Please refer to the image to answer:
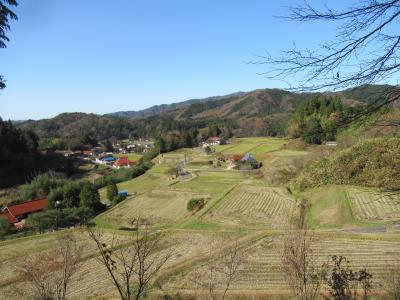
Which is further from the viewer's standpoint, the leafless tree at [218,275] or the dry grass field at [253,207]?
the dry grass field at [253,207]

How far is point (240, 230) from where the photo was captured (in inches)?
850

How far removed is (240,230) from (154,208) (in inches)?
475

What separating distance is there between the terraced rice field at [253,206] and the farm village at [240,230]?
77 mm

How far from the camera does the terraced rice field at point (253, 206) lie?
24.9m

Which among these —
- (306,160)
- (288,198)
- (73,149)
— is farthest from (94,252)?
(73,149)

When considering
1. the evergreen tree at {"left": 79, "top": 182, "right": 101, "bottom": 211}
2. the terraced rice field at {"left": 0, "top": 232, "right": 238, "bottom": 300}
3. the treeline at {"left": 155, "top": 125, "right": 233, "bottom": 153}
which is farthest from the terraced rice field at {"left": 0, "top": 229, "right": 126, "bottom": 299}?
the treeline at {"left": 155, "top": 125, "right": 233, "bottom": 153}

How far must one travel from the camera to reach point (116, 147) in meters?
118

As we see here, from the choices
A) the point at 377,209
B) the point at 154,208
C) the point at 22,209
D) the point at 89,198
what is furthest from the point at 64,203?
the point at 377,209

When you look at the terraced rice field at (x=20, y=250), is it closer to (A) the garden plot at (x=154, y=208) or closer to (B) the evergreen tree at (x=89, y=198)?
(A) the garden plot at (x=154, y=208)

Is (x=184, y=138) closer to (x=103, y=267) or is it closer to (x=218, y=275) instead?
(x=103, y=267)

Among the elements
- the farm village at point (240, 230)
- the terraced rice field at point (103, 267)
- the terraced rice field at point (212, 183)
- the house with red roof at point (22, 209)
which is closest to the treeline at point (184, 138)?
the terraced rice field at point (212, 183)

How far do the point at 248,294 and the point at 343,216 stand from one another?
1223 cm

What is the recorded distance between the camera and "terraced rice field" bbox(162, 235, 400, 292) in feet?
43.5

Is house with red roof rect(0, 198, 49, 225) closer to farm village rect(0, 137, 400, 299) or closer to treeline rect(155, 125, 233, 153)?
farm village rect(0, 137, 400, 299)
